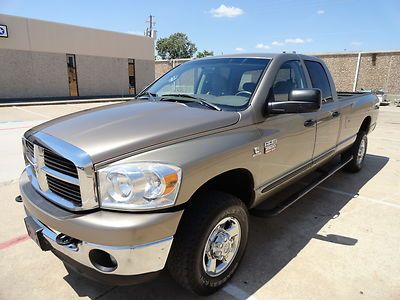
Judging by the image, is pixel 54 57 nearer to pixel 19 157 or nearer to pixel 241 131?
pixel 19 157

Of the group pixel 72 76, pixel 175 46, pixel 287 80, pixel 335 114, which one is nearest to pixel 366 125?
pixel 335 114

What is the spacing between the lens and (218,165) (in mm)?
2242

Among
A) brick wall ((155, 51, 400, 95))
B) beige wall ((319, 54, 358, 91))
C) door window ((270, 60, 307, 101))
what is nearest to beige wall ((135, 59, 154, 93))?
brick wall ((155, 51, 400, 95))

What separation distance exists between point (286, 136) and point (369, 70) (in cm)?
2800

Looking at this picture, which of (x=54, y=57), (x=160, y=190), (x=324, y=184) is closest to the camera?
(x=160, y=190)

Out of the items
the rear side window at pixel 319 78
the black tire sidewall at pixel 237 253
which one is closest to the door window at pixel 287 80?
the rear side window at pixel 319 78

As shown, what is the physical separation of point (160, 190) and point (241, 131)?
94 cm

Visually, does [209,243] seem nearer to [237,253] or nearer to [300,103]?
[237,253]

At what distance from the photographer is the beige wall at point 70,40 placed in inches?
744

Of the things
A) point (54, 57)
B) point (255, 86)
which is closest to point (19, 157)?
point (255, 86)

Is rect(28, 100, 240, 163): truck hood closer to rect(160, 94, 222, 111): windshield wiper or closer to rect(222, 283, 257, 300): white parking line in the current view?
rect(160, 94, 222, 111): windshield wiper

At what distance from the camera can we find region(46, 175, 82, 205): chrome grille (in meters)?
2.00

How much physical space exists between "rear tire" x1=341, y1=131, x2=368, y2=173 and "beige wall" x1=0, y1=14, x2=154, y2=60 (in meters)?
20.3

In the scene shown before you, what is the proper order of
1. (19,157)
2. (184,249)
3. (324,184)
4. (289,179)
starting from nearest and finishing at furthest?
(184,249), (289,179), (324,184), (19,157)
